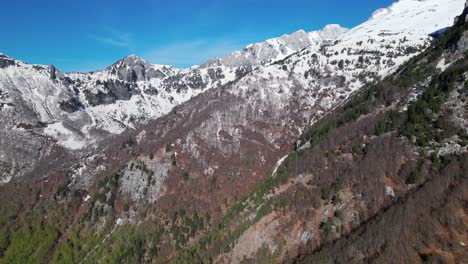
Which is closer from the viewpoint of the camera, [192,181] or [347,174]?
[347,174]

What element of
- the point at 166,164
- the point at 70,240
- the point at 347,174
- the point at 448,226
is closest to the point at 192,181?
the point at 166,164

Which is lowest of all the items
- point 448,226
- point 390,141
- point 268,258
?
point 268,258

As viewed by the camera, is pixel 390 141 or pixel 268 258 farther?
pixel 390 141

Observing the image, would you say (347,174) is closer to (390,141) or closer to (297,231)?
(390,141)

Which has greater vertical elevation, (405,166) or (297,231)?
(405,166)

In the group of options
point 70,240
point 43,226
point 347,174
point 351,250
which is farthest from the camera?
point 43,226

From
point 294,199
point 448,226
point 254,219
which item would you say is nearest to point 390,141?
point 294,199

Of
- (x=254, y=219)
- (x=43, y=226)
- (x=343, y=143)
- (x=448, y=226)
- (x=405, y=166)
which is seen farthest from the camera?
(x=43, y=226)

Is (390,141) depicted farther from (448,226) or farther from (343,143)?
(448,226)

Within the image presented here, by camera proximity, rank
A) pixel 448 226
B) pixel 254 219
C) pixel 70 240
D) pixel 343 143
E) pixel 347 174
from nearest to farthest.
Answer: pixel 448 226
pixel 347 174
pixel 254 219
pixel 343 143
pixel 70 240
